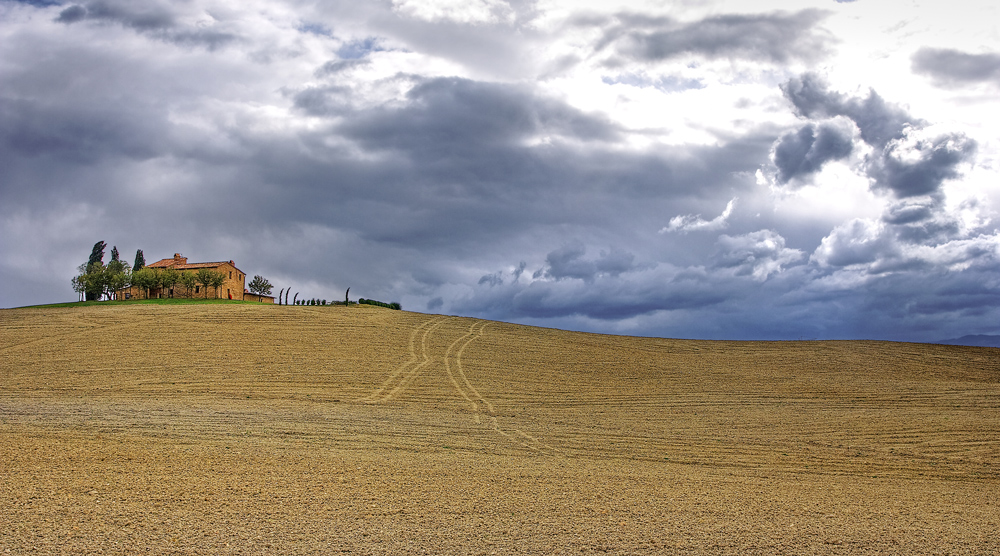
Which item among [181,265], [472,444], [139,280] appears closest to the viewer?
[472,444]

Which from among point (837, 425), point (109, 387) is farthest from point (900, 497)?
point (109, 387)

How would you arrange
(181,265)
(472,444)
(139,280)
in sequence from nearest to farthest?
1. (472,444)
2. (139,280)
3. (181,265)

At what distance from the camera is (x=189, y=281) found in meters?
72.4

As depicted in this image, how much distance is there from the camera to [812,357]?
125 ft

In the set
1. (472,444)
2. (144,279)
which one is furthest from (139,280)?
(472,444)

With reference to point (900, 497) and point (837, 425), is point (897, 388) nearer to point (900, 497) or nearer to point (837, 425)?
point (837, 425)

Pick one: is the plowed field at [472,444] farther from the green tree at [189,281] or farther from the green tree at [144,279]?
the green tree at [189,281]

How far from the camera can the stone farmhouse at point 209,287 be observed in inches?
2916

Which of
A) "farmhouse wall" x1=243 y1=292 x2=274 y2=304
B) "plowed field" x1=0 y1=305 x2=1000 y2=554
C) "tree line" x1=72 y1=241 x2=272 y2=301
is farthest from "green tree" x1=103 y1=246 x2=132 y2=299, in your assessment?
"plowed field" x1=0 y1=305 x2=1000 y2=554

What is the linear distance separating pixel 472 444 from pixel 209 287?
218 ft

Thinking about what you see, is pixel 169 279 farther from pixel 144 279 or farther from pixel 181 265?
pixel 181 265

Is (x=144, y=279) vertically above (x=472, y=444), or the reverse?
(x=144, y=279)

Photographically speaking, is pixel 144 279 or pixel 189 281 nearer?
pixel 144 279

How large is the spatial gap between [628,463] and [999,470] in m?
9.66
